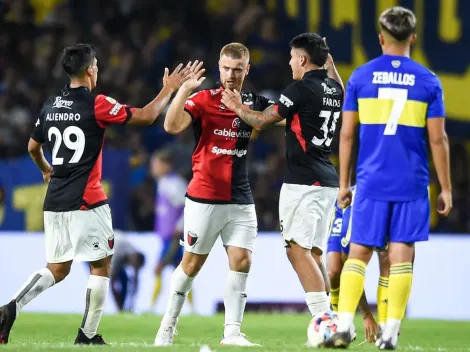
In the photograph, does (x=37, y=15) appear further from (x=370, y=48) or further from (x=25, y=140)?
(x=370, y=48)

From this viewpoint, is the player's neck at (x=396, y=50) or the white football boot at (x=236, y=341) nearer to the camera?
the player's neck at (x=396, y=50)

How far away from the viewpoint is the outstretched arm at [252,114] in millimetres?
7102

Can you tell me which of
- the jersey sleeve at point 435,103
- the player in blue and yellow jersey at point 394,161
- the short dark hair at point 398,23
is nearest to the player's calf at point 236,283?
the player in blue and yellow jersey at point 394,161

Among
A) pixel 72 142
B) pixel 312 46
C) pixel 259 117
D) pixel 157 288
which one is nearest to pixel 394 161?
pixel 259 117

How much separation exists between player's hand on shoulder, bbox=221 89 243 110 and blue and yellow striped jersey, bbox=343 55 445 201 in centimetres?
114

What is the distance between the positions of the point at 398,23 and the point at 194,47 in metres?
10.9

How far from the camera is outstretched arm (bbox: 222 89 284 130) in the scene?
710 centimetres

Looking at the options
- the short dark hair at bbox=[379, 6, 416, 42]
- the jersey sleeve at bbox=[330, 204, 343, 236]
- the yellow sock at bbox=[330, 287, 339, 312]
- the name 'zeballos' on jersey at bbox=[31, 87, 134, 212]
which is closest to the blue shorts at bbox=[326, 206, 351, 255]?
the jersey sleeve at bbox=[330, 204, 343, 236]

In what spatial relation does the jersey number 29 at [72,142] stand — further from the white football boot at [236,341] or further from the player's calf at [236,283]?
the white football boot at [236,341]

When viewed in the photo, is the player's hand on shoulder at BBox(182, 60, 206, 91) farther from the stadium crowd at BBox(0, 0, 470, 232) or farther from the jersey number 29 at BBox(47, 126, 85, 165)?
the stadium crowd at BBox(0, 0, 470, 232)

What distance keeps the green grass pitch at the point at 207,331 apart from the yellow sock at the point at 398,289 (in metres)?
1.10

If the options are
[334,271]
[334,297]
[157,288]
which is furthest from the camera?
[157,288]

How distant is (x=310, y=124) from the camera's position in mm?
7211

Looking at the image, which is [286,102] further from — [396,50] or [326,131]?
[396,50]
